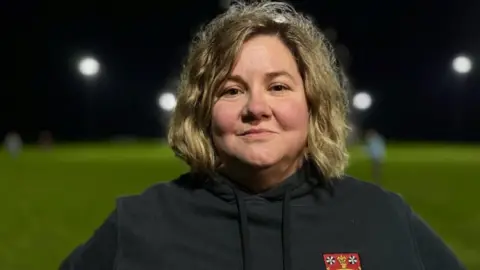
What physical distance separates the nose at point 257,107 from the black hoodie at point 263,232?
9.6 inches

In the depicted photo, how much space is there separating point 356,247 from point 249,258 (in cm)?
31

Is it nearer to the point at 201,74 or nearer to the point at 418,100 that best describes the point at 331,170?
the point at 201,74

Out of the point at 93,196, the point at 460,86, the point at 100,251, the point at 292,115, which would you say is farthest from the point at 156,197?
the point at 460,86

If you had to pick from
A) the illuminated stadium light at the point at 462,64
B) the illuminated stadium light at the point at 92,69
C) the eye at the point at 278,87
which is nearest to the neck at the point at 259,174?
the eye at the point at 278,87

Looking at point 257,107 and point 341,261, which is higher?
point 257,107

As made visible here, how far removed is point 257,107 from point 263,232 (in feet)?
1.24

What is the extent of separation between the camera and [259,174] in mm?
2670

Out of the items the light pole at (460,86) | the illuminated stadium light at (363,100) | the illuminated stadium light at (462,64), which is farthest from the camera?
the illuminated stadium light at (363,100)

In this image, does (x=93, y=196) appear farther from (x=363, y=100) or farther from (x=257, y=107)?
(x=363, y=100)

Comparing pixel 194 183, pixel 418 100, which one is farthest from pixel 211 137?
pixel 418 100

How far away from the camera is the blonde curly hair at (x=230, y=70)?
270cm

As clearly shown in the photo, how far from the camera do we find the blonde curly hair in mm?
2695

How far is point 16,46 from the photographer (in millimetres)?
35406

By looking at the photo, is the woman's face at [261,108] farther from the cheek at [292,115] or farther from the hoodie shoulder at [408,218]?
the hoodie shoulder at [408,218]
